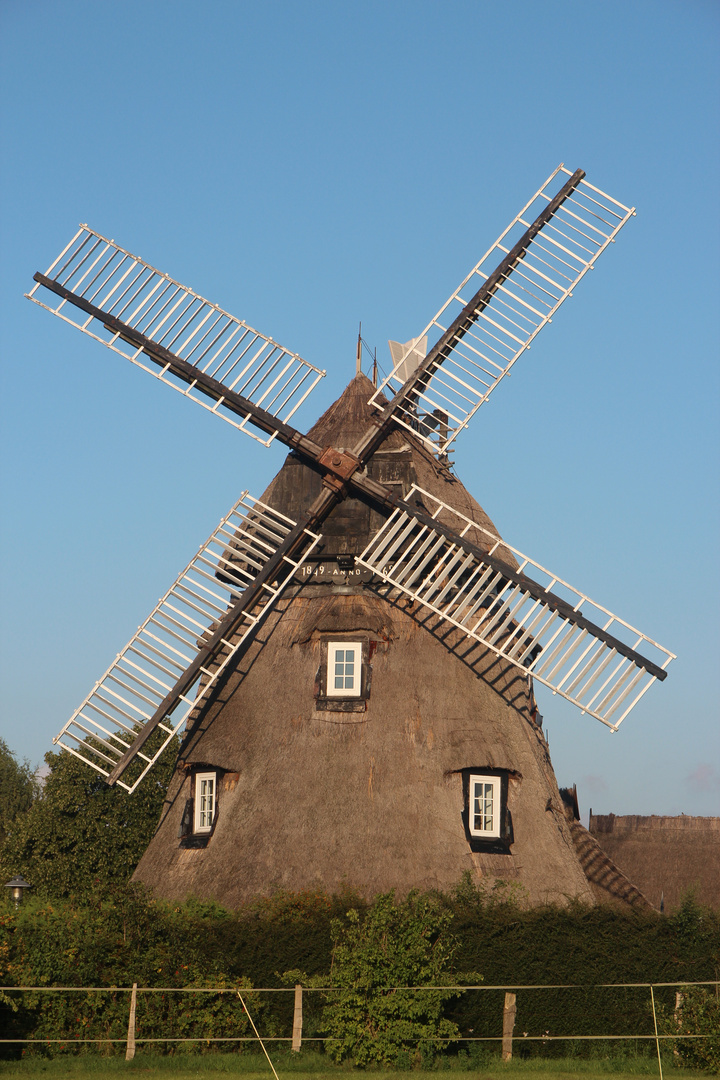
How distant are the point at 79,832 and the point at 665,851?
15.0 metres

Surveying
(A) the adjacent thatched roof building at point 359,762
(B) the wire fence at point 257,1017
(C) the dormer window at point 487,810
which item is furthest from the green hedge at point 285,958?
(C) the dormer window at point 487,810

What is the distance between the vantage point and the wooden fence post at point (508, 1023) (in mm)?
15586

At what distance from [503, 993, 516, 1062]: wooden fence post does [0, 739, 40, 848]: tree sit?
40067 millimetres

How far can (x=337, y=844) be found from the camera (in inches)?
680

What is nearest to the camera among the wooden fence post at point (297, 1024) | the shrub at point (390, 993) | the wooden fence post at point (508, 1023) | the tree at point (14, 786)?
the shrub at point (390, 993)

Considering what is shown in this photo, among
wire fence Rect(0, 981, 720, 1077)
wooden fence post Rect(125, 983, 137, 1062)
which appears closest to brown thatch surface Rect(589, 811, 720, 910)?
wire fence Rect(0, 981, 720, 1077)

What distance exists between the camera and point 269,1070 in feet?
47.6

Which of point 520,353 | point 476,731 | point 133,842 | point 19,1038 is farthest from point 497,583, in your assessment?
point 133,842

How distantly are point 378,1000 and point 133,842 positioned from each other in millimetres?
15409

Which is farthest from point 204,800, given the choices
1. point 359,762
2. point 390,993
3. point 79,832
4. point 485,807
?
point 79,832

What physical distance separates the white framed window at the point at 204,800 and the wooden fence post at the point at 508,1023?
17.6 feet

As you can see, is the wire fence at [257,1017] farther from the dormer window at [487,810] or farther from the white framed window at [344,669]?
the white framed window at [344,669]

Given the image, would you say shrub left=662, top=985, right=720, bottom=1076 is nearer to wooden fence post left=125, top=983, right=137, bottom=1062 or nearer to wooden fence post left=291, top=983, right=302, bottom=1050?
wooden fence post left=291, top=983, right=302, bottom=1050

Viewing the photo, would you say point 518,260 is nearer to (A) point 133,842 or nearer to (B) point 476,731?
(B) point 476,731
